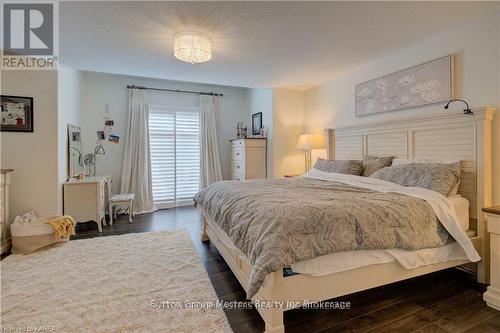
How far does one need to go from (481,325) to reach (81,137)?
550 cm

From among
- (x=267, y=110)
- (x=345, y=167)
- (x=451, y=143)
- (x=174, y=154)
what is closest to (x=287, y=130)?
(x=267, y=110)

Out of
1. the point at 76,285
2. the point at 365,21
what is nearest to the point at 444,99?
the point at 365,21

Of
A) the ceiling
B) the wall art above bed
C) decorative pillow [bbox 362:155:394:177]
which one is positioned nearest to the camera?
the ceiling

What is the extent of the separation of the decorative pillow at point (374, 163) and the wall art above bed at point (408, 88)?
626 millimetres

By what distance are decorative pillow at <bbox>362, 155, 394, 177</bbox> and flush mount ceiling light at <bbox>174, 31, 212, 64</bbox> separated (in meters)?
2.24

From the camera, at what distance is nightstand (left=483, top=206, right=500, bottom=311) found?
A: 183 cm

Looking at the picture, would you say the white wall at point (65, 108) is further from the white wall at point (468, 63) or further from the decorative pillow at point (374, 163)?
the white wall at point (468, 63)

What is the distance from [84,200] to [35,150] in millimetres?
873

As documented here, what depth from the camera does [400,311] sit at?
179cm

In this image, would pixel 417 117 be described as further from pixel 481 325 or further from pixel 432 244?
pixel 481 325

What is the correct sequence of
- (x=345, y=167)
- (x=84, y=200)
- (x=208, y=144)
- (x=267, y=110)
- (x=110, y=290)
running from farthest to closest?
(x=208, y=144) < (x=267, y=110) < (x=84, y=200) < (x=345, y=167) < (x=110, y=290)

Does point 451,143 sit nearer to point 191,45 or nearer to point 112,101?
point 191,45

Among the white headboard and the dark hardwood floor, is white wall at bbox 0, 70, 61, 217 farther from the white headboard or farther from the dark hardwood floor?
the white headboard

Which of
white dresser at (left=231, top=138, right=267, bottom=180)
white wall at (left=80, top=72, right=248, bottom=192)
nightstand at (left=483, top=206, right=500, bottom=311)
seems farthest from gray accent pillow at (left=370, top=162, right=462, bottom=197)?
white wall at (left=80, top=72, right=248, bottom=192)
